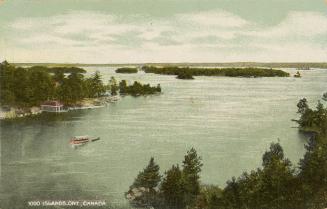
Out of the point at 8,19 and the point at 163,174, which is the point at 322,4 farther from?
the point at 8,19

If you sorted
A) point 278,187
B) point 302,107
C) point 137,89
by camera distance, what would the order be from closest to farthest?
point 278,187 → point 302,107 → point 137,89

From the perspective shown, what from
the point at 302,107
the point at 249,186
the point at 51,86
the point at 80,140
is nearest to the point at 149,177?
the point at 80,140

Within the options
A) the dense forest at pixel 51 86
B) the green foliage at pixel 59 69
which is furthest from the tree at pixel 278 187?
the green foliage at pixel 59 69

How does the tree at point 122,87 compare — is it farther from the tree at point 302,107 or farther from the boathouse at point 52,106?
the tree at point 302,107

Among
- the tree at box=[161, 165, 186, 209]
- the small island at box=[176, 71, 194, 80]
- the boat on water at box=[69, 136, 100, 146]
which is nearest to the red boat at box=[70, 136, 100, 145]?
the boat on water at box=[69, 136, 100, 146]

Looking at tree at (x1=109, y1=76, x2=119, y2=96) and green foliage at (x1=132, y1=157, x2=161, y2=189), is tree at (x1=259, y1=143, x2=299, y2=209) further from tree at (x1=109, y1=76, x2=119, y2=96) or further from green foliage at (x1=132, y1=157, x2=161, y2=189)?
tree at (x1=109, y1=76, x2=119, y2=96)

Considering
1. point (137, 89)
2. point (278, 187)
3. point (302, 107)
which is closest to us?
point (278, 187)

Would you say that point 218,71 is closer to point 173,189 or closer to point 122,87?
point 122,87
